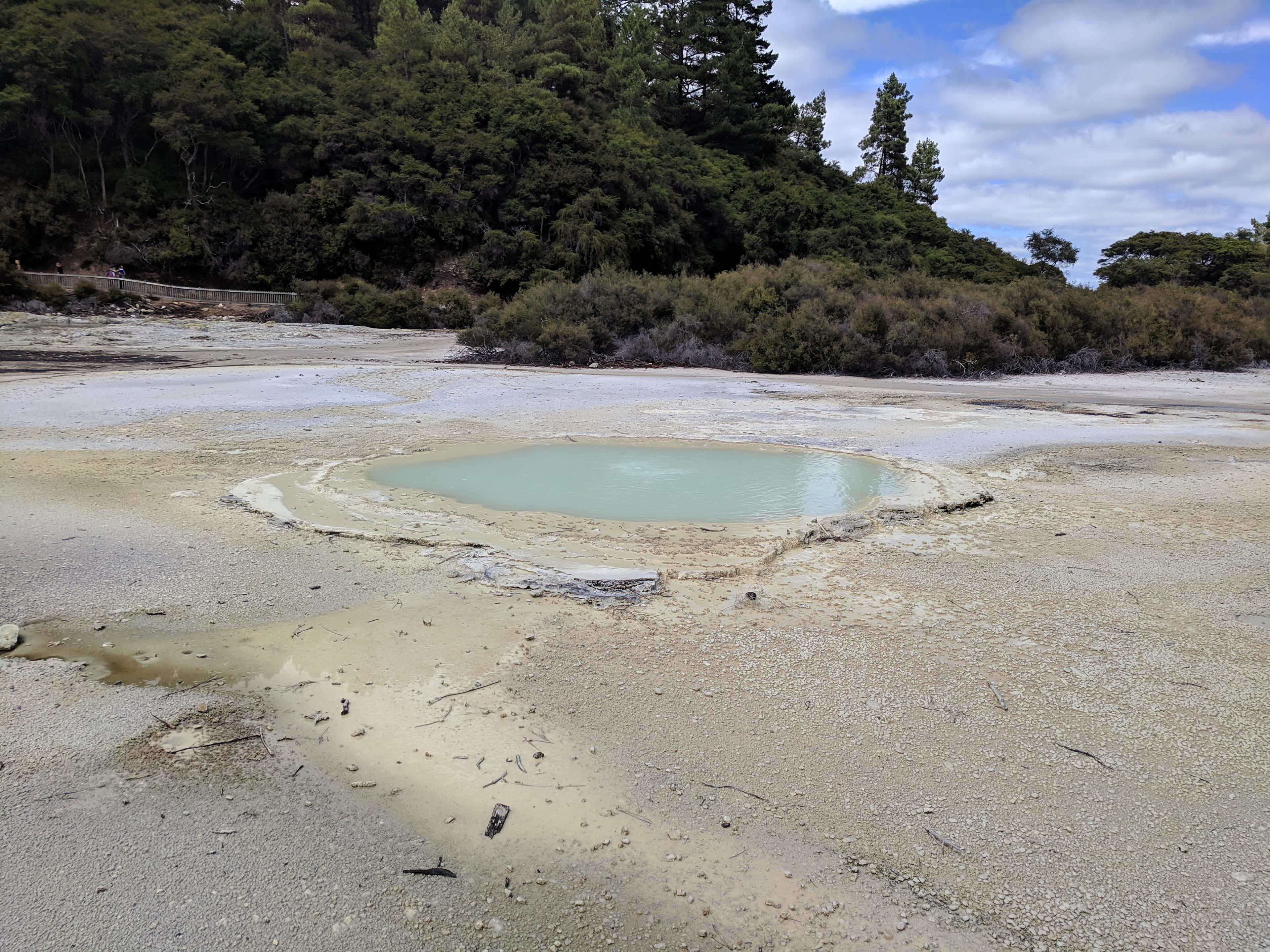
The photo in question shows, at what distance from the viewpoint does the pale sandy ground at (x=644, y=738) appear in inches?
90.0

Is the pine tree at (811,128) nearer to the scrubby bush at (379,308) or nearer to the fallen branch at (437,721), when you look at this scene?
the scrubby bush at (379,308)

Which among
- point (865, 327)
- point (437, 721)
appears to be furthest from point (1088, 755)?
point (865, 327)

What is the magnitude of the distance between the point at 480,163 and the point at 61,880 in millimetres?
40048

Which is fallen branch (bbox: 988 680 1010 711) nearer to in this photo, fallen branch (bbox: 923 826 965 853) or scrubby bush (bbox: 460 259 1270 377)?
A: fallen branch (bbox: 923 826 965 853)

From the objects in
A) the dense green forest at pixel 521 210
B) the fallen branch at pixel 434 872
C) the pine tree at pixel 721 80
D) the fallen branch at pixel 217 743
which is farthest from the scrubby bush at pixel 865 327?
the pine tree at pixel 721 80

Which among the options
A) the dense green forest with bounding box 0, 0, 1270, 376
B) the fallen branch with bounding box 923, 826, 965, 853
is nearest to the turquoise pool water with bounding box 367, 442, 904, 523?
the fallen branch with bounding box 923, 826, 965, 853

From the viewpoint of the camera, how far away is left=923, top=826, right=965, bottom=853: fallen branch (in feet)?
8.28

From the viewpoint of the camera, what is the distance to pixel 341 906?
2271 mm

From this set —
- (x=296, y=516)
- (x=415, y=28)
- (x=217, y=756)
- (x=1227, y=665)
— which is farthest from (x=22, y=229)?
(x=1227, y=665)

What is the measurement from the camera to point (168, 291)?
101ft

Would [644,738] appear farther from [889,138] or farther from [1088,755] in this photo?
[889,138]

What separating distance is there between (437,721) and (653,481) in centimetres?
419

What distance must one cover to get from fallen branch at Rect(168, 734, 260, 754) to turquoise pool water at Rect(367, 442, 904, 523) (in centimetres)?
307

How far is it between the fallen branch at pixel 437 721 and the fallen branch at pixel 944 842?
72.7 inches
